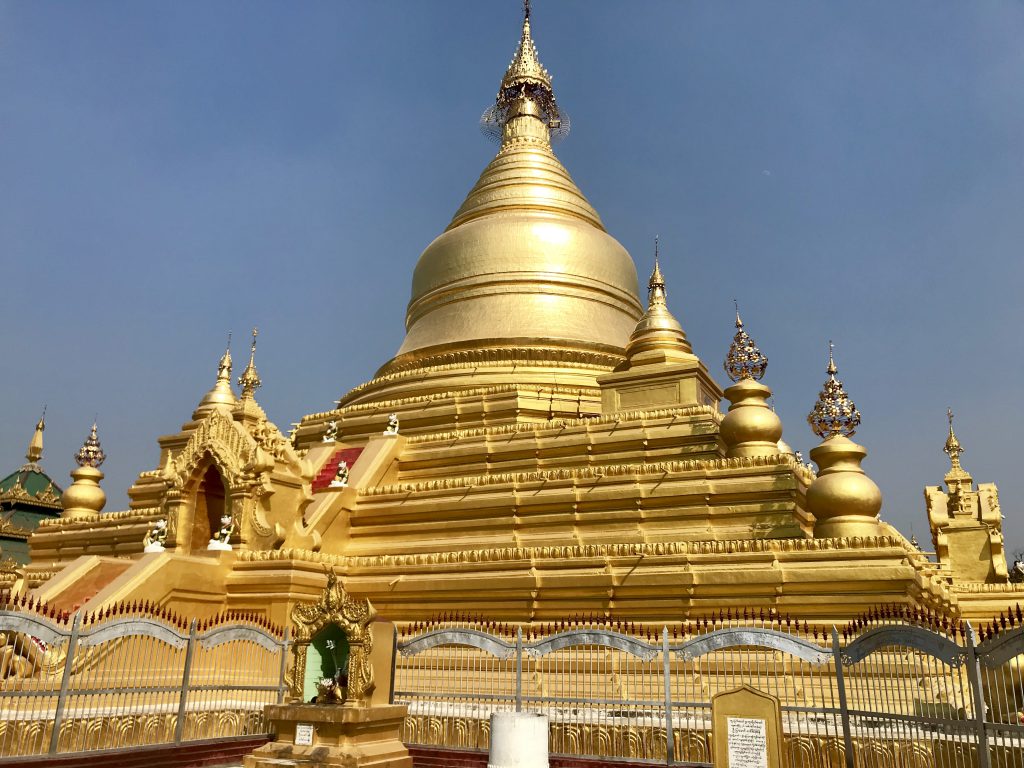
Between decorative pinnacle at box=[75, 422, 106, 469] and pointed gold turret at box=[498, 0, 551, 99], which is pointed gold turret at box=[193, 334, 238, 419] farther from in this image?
pointed gold turret at box=[498, 0, 551, 99]

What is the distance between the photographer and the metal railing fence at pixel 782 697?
7754 millimetres

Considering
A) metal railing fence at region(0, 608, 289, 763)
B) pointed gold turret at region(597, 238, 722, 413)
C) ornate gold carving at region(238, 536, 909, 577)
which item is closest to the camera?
metal railing fence at region(0, 608, 289, 763)

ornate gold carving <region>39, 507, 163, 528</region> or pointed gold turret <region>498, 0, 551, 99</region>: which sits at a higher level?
pointed gold turret <region>498, 0, 551, 99</region>

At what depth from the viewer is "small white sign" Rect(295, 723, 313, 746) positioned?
843 centimetres

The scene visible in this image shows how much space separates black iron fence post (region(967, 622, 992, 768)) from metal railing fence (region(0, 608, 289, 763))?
8154 millimetres

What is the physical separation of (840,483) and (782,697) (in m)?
4.29

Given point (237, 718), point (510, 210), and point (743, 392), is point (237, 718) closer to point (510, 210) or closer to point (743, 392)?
point (743, 392)

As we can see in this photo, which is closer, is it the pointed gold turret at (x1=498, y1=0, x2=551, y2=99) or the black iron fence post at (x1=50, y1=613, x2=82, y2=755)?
the black iron fence post at (x1=50, y1=613, x2=82, y2=755)

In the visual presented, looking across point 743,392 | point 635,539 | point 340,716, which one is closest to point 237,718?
point 340,716

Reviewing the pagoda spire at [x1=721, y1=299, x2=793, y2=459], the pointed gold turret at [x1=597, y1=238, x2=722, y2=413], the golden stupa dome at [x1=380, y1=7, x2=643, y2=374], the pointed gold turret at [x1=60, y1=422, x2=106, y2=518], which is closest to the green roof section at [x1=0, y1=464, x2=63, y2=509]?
the pointed gold turret at [x1=60, y1=422, x2=106, y2=518]

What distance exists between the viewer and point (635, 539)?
15391 millimetres

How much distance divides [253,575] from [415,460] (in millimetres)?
5588

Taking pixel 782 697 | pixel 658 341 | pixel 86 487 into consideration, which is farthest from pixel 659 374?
pixel 86 487

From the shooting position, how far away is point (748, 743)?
25.2 feet
